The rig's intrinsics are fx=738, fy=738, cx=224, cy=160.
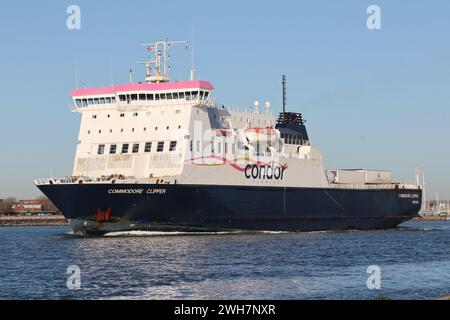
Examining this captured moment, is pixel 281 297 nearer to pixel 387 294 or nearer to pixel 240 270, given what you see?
pixel 387 294

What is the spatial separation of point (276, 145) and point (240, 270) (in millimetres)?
27568

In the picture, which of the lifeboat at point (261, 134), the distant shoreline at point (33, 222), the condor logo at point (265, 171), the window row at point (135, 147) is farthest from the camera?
the distant shoreline at point (33, 222)

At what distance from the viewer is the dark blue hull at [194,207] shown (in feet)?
145

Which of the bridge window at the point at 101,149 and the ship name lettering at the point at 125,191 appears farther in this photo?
the bridge window at the point at 101,149

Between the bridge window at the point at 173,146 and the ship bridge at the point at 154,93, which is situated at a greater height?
the ship bridge at the point at 154,93

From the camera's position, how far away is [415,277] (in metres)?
25.9

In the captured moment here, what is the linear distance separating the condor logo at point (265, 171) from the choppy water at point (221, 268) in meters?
7.00

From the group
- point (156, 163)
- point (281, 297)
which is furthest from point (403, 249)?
point (281, 297)

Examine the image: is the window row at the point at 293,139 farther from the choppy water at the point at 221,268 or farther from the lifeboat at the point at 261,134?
the choppy water at the point at 221,268

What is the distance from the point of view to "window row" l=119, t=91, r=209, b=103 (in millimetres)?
48812

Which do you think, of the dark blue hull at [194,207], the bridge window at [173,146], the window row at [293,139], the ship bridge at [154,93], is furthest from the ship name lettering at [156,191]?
the window row at [293,139]

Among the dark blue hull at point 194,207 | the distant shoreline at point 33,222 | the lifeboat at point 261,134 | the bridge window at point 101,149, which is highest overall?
the lifeboat at point 261,134

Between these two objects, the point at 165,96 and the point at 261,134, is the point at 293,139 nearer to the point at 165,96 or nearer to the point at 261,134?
the point at 261,134

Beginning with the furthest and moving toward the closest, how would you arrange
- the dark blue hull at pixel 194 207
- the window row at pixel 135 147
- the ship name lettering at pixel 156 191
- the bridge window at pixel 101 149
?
1. the bridge window at pixel 101 149
2. the window row at pixel 135 147
3. the ship name lettering at pixel 156 191
4. the dark blue hull at pixel 194 207
